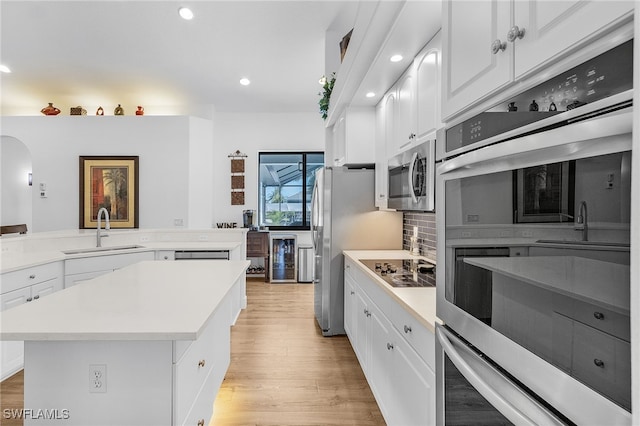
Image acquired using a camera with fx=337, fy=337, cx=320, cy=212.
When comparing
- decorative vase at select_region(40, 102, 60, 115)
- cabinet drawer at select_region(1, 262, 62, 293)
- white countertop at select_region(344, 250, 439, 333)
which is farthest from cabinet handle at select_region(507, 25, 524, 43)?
decorative vase at select_region(40, 102, 60, 115)

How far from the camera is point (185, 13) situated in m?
3.36

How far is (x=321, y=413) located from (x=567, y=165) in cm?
211

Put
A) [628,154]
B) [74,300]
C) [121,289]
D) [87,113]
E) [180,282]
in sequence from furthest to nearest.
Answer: [87,113]
[180,282]
[121,289]
[74,300]
[628,154]

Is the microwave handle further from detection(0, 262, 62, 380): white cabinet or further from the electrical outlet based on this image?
detection(0, 262, 62, 380): white cabinet

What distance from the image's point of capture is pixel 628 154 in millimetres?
494

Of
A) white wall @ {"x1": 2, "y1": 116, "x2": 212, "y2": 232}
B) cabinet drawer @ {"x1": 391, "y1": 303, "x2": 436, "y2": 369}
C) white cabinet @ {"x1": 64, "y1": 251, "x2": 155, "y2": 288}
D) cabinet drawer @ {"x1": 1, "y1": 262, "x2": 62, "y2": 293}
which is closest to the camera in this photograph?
cabinet drawer @ {"x1": 391, "y1": 303, "x2": 436, "y2": 369}

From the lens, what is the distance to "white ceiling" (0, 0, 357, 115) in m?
3.39

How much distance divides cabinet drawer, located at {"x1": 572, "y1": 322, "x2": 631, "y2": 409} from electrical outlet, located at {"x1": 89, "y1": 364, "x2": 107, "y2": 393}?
146 centimetres

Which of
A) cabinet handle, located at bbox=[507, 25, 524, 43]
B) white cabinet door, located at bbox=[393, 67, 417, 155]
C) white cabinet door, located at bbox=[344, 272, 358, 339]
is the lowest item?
white cabinet door, located at bbox=[344, 272, 358, 339]

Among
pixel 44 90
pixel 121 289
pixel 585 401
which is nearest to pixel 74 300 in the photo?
pixel 121 289

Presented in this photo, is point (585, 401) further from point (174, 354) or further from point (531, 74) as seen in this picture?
point (174, 354)

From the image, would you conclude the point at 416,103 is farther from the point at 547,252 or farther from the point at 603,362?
the point at 603,362

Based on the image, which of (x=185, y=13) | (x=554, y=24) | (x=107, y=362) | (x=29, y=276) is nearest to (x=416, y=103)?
(x=554, y=24)

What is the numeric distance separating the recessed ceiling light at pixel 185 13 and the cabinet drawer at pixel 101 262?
8.11 feet
